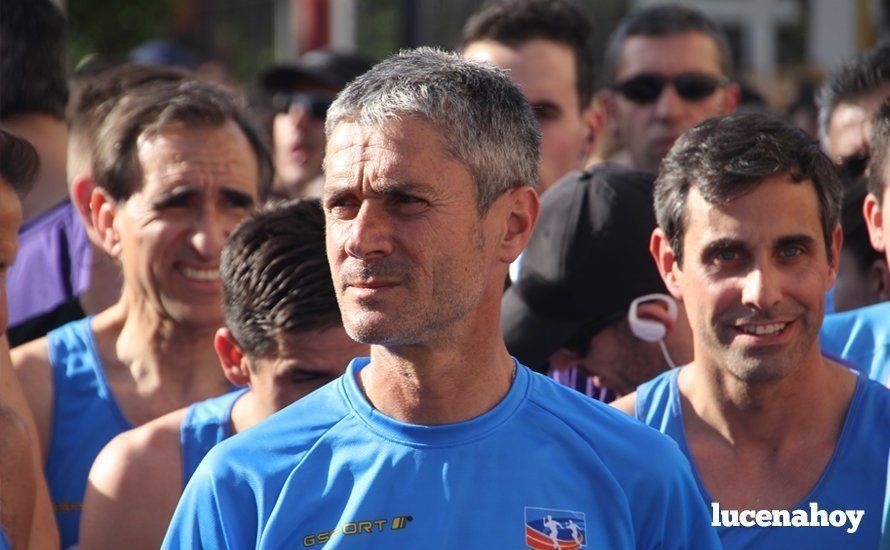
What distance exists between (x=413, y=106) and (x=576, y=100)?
10.1 feet

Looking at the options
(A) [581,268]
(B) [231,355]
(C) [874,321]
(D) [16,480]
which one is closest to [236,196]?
(B) [231,355]

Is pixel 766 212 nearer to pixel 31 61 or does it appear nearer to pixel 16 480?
pixel 16 480

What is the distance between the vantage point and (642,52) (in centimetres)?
607

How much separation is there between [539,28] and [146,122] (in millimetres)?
1872

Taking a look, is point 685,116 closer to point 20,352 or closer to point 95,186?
point 95,186

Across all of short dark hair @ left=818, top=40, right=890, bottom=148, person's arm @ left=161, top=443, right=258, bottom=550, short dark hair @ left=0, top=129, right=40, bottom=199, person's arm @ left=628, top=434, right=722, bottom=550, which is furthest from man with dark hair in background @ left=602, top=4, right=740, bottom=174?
person's arm @ left=161, top=443, right=258, bottom=550

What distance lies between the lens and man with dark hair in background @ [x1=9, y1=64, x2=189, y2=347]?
15.4 ft

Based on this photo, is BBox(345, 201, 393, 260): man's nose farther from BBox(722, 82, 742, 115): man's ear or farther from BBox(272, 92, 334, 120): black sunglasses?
BBox(272, 92, 334, 120): black sunglasses

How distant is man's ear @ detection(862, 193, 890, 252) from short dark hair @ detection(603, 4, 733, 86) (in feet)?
7.12

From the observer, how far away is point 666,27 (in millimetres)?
6082

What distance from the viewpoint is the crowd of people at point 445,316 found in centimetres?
252

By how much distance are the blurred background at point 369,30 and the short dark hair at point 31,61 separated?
3.16 m

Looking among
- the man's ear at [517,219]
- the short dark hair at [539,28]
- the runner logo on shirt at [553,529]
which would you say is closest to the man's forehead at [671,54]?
the short dark hair at [539,28]

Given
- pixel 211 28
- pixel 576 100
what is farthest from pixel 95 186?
pixel 211 28
